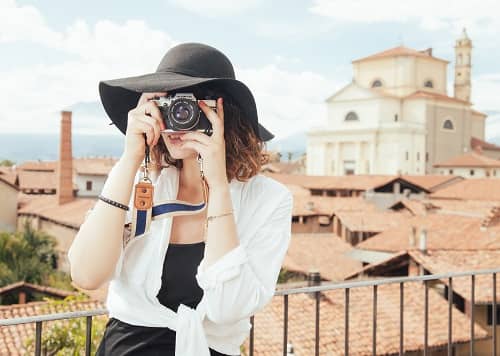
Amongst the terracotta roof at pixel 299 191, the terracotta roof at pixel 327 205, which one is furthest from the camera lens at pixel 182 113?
the terracotta roof at pixel 299 191

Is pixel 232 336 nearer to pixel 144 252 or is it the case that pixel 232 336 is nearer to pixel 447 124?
pixel 144 252

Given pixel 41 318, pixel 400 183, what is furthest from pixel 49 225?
pixel 41 318

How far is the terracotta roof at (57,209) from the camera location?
28.5m

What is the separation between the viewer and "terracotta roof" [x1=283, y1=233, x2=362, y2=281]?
20586 millimetres

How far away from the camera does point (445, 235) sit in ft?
63.9

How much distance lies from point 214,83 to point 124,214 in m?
0.41

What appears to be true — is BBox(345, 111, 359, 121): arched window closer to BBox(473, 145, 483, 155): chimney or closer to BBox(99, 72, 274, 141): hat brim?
BBox(473, 145, 483, 155): chimney

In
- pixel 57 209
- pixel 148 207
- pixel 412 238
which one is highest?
pixel 148 207

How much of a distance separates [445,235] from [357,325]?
817cm

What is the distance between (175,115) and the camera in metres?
1.58

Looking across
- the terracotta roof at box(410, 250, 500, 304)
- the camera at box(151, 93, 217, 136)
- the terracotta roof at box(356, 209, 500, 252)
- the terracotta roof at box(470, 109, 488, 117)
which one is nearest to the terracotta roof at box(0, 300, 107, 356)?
the terracotta roof at box(410, 250, 500, 304)

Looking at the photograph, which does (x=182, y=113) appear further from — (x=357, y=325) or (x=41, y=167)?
(x=41, y=167)

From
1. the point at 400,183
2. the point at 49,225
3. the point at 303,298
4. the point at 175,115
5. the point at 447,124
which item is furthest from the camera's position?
the point at 447,124

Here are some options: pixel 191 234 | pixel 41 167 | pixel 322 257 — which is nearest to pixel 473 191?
pixel 322 257
